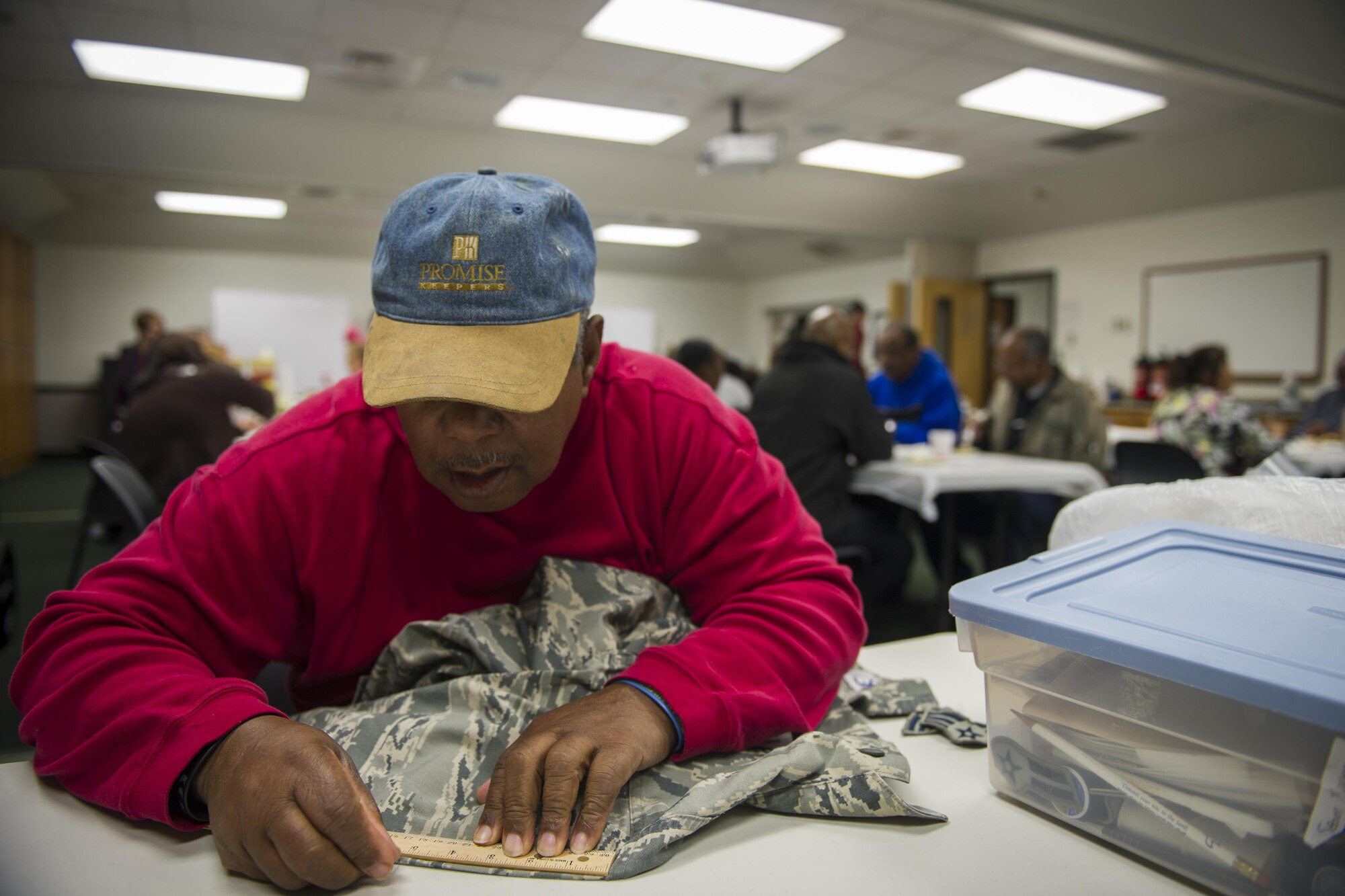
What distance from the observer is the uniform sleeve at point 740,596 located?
819 millimetres

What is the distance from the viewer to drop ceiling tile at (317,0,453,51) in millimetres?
4645

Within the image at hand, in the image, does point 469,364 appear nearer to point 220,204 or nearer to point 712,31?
point 712,31

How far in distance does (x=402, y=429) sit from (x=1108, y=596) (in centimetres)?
72

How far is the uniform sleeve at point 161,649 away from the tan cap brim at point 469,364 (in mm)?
219

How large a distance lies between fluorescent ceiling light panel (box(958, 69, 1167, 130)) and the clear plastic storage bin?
5.73m

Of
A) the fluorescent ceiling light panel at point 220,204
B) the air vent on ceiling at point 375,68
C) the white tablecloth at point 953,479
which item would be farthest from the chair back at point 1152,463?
the fluorescent ceiling light panel at point 220,204

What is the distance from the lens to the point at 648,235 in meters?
11.7

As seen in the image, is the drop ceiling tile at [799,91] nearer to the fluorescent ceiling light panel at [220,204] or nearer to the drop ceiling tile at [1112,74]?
the drop ceiling tile at [1112,74]

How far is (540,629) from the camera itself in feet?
2.91

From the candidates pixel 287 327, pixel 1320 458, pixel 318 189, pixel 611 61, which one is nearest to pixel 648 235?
pixel 287 327

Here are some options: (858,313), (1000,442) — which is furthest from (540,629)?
(858,313)

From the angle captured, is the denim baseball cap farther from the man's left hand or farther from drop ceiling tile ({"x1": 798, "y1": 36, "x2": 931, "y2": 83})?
drop ceiling tile ({"x1": 798, "y1": 36, "x2": 931, "y2": 83})

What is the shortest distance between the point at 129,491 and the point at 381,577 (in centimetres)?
202

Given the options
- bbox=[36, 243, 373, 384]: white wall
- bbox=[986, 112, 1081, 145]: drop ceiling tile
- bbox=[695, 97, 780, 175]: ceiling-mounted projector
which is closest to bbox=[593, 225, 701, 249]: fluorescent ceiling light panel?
bbox=[36, 243, 373, 384]: white wall
